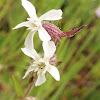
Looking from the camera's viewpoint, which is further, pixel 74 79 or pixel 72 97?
pixel 74 79

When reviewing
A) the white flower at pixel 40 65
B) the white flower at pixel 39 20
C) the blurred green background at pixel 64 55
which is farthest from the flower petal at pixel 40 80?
the blurred green background at pixel 64 55

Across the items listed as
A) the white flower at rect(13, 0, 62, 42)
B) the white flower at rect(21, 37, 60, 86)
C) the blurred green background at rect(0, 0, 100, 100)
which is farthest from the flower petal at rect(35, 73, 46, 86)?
the blurred green background at rect(0, 0, 100, 100)

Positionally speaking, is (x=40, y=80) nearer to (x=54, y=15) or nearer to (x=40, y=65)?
(x=40, y=65)

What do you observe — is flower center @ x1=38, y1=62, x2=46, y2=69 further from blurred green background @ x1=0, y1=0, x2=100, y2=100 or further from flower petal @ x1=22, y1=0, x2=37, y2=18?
blurred green background @ x1=0, y1=0, x2=100, y2=100

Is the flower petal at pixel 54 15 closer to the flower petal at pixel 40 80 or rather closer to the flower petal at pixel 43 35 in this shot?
the flower petal at pixel 43 35

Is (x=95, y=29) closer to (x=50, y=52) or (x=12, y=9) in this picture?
(x=12, y=9)

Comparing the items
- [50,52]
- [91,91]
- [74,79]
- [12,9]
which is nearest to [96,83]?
[91,91]

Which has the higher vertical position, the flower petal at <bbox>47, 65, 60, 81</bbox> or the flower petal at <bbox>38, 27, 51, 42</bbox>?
the flower petal at <bbox>38, 27, 51, 42</bbox>
